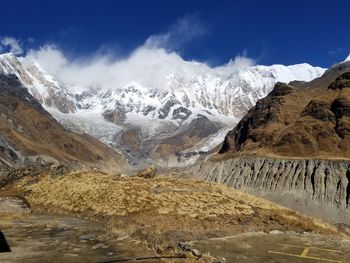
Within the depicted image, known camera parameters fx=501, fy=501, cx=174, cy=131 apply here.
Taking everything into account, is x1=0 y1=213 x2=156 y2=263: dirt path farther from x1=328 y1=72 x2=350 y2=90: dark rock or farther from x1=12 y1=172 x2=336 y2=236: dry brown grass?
x1=328 y1=72 x2=350 y2=90: dark rock

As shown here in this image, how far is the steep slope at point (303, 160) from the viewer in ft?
372

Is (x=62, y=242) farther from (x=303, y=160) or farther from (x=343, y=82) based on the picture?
(x=343, y=82)

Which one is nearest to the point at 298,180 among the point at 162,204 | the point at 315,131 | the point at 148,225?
the point at 315,131

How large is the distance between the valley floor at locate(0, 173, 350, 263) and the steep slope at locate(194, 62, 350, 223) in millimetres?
68041

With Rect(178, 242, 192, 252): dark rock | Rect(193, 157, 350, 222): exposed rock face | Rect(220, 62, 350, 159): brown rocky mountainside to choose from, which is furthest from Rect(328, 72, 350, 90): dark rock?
Rect(178, 242, 192, 252): dark rock

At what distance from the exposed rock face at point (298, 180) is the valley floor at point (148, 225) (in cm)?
6854

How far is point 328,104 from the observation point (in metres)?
148

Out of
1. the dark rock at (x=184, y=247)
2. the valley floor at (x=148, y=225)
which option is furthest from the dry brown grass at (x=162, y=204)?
the dark rock at (x=184, y=247)

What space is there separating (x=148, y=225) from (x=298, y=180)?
94.8 metres

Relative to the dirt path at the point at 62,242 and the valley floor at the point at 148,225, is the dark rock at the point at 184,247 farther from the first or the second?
the dirt path at the point at 62,242

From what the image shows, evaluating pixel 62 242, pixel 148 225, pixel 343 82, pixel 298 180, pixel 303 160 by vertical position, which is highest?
pixel 343 82

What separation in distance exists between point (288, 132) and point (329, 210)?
4674 centimetres

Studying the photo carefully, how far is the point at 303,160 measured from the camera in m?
129

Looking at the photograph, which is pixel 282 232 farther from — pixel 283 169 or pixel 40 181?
pixel 283 169
